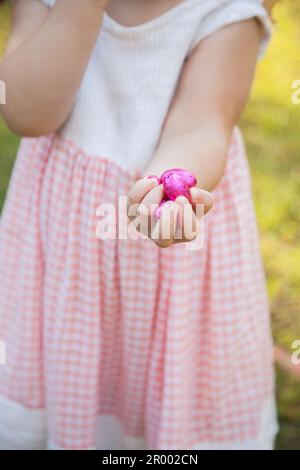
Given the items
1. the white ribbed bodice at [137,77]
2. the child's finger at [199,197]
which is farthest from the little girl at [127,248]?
the child's finger at [199,197]

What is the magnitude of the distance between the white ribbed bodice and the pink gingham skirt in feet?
0.10

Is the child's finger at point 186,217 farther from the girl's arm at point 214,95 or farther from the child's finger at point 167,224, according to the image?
the girl's arm at point 214,95

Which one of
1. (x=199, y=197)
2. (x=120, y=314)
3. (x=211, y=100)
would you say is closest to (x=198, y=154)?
(x=211, y=100)

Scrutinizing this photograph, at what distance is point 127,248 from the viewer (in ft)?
3.43

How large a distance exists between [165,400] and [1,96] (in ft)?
1.55

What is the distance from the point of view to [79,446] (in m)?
1.15

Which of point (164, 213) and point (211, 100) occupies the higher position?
point (211, 100)

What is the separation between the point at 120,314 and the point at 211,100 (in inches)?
13.7

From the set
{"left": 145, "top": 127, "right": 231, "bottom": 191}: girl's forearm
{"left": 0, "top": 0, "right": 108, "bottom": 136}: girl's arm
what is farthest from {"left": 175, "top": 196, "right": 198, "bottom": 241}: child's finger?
{"left": 0, "top": 0, "right": 108, "bottom": 136}: girl's arm

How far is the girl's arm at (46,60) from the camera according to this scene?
2.89ft

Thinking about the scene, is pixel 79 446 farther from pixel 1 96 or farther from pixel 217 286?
pixel 1 96

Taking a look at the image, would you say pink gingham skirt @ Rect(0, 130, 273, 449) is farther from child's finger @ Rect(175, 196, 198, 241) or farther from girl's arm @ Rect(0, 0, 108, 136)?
child's finger @ Rect(175, 196, 198, 241)

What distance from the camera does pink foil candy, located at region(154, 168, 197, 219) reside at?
2.26 feet

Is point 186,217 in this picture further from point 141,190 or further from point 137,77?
point 137,77
